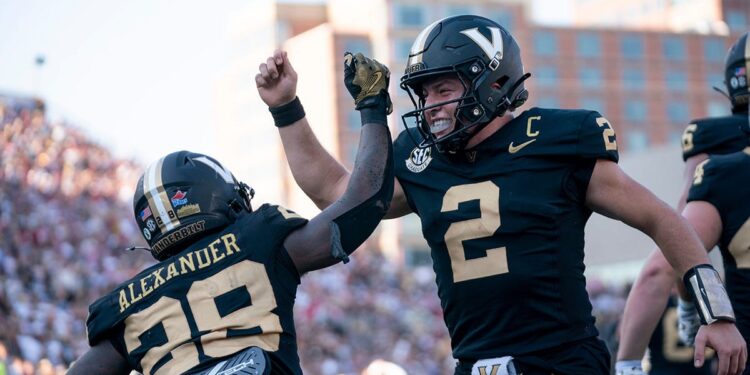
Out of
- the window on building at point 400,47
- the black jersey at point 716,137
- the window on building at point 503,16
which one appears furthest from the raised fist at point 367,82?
the window on building at point 503,16

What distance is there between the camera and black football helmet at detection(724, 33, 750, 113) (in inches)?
233

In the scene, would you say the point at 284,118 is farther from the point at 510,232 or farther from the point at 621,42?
the point at 621,42

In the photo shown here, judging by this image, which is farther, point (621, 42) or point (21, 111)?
point (621, 42)

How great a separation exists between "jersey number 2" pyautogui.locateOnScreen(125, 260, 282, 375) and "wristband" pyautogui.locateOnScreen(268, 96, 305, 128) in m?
0.85

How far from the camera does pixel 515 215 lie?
14.5ft

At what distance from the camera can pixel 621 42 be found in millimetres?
88188

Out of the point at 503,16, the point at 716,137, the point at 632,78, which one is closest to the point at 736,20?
the point at 632,78

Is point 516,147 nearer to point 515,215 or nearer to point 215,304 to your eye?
point 515,215

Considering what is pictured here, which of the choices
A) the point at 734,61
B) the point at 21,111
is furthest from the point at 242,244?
the point at 21,111

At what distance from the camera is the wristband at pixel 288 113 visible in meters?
4.86

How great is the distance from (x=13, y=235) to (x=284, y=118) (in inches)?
565

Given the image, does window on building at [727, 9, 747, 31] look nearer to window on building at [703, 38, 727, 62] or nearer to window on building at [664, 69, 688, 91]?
window on building at [703, 38, 727, 62]

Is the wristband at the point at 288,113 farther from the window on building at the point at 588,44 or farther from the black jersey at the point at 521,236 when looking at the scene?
the window on building at the point at 588,44

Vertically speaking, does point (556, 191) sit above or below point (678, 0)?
above
